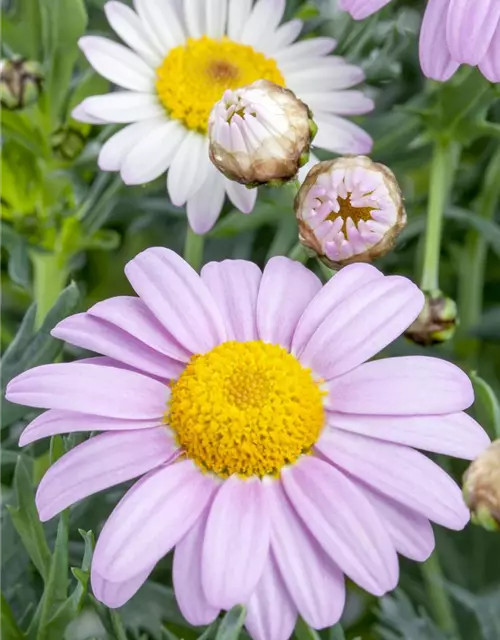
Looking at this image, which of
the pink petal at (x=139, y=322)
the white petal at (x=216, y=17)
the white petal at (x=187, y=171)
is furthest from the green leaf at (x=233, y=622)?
the white petal at (x=216, y=17)

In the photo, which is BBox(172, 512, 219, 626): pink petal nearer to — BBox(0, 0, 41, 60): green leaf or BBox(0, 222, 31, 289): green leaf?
BBox(0, 222, 31, 289): green leaf

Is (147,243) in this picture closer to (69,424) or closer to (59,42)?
(59,42)

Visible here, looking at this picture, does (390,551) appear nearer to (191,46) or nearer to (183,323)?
(183,323)

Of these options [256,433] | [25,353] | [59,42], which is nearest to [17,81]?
[59,42]

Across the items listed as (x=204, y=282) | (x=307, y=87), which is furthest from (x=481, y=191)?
(x=204, y=282)

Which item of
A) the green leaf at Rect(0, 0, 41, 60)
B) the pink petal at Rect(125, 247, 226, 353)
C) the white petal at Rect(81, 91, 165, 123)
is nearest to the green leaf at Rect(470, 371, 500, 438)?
the pink petal at Rect(125, 247, 226, 353)

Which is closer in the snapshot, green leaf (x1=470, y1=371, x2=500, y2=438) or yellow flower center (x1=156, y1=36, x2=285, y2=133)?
green leaf (x1=470, y1=371, x2=500, y2=438)

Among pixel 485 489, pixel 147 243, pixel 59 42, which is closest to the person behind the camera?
pixel 485 489
